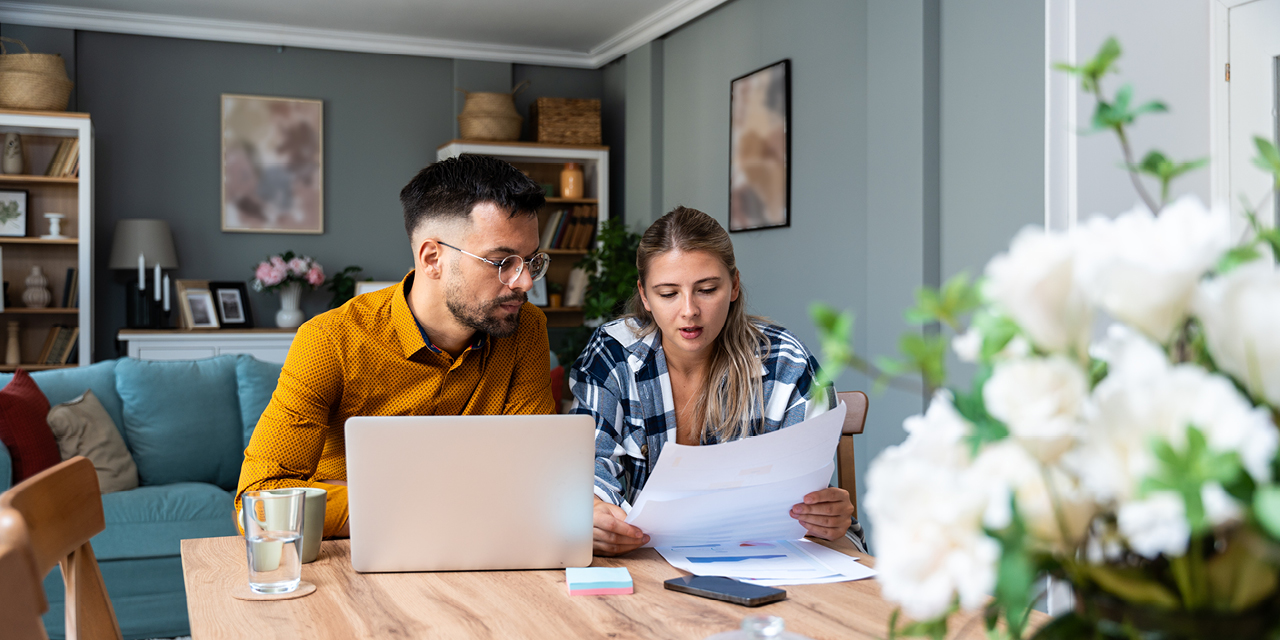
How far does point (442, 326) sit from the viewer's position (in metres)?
1.80

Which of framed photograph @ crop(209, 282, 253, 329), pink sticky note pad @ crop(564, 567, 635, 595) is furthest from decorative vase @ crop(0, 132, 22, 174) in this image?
pink sticky note pad @ crop(564, 567, 635, 595)

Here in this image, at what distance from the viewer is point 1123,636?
46 centimetres

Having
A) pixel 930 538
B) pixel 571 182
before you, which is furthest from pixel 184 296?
pixel 930 538

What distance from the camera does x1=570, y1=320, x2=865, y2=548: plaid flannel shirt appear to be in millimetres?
1794

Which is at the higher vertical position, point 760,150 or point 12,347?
point 760,150

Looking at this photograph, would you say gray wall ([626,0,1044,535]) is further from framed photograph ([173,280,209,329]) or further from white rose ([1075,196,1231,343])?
framed photograph ([173,280,209,329])

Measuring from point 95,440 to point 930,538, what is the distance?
3.31m

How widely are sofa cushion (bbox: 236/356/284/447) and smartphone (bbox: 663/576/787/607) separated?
262 cm

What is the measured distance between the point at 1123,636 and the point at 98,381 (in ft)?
11.9

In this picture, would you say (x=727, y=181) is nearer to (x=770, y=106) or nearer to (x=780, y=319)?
(x=770, y=106)

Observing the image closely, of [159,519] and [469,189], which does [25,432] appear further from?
[469,189]

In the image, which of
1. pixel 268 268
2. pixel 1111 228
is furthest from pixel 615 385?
pixel 268 268

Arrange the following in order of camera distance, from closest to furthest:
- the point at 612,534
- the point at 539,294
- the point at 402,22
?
the point at 612,534
the point at 402,22
the point at 539,294

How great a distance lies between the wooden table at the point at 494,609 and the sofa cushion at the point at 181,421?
231cm
